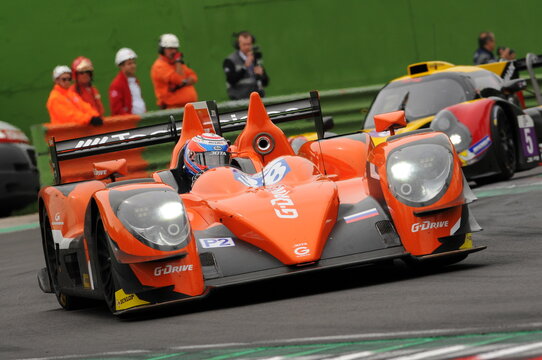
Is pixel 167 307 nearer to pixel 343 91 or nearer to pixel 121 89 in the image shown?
pixel 121 89

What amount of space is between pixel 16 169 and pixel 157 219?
376 inches

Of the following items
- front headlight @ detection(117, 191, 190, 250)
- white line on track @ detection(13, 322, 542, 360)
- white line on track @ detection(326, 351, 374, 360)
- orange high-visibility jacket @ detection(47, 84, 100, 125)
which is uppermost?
orange high-visibility jacket @ detection(47, 84, 100, 125)

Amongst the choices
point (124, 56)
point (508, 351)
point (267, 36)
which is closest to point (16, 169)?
point (124, 56)

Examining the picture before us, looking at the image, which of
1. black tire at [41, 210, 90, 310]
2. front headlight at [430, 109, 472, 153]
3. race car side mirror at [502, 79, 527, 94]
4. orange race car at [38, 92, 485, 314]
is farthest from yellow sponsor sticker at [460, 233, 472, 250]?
race car side mirror at [502, 79, 527, 94]

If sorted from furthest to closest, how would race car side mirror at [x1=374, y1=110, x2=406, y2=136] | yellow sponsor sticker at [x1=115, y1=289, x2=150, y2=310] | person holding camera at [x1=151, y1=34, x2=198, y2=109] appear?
person holding camera at [x1=151, y1=34, x2=198, y2=109] → race car side mirror at [x1=374, y1=110, x2=406, y2=136] → yellow sponsor sticker at [x1=115, y1=289, x2=150, y2=310]

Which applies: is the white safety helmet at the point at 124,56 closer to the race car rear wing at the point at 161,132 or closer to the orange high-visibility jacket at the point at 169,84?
the orange high-visibility jacket at the point at 169,84

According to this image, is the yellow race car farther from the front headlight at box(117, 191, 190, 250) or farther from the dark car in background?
the front headlight at box(117, 191, 190, 250)

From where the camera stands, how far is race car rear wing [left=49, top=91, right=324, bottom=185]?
9430 mm

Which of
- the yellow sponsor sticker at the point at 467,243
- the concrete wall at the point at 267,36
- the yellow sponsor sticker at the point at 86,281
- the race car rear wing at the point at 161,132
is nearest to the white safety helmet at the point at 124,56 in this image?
the concrete wall at the point at 267,36

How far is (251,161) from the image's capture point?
9.00 meters

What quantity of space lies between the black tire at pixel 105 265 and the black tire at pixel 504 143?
23.2 feet

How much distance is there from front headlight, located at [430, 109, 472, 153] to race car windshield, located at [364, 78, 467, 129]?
826 millimetres

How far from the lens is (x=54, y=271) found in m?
9.05

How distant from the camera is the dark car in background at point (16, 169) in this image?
52.7 feet
